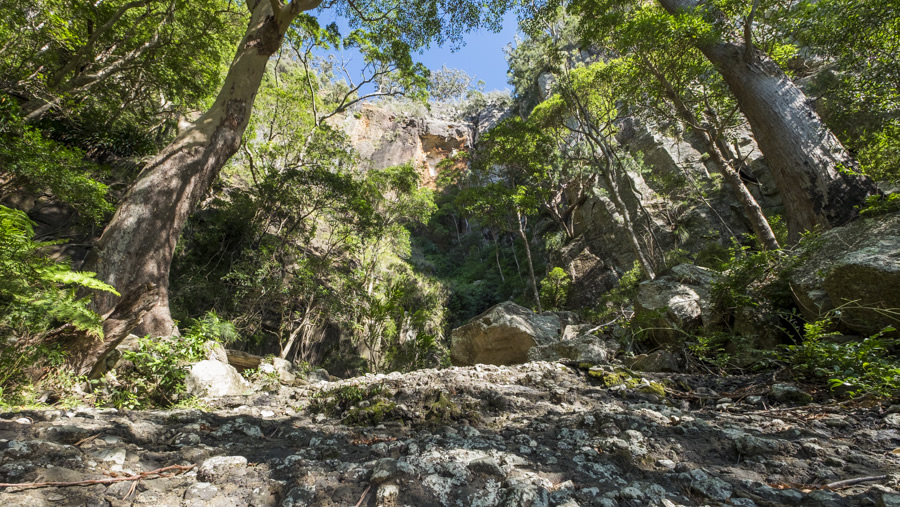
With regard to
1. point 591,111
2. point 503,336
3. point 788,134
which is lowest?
point 503,336

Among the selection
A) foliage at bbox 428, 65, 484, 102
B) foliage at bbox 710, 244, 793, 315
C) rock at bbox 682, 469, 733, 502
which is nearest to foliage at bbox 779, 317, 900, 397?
foliage at bbox 710, 244, 793, 315

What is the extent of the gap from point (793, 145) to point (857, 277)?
2927 mm

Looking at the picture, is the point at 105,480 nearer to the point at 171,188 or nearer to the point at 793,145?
the point at 171,188

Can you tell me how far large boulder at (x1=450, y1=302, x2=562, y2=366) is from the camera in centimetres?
586

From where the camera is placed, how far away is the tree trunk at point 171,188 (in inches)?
132

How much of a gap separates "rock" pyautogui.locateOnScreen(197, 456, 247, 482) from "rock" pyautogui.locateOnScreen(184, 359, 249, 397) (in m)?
1.85

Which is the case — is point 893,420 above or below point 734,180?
below

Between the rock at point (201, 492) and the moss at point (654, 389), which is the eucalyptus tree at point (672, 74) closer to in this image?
the moss at point (654, 389)

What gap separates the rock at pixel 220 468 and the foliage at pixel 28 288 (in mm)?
1559

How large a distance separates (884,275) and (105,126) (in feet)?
39.9

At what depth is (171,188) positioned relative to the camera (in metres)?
3.79

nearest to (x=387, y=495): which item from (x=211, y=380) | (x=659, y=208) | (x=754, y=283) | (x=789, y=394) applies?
(x=789, y=394)

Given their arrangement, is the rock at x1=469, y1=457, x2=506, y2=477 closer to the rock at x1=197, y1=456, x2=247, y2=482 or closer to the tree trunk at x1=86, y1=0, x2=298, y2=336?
the rock at x1=197, y1=456, x2=247, y2=482

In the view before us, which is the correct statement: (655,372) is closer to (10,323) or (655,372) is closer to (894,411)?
(894,411)
